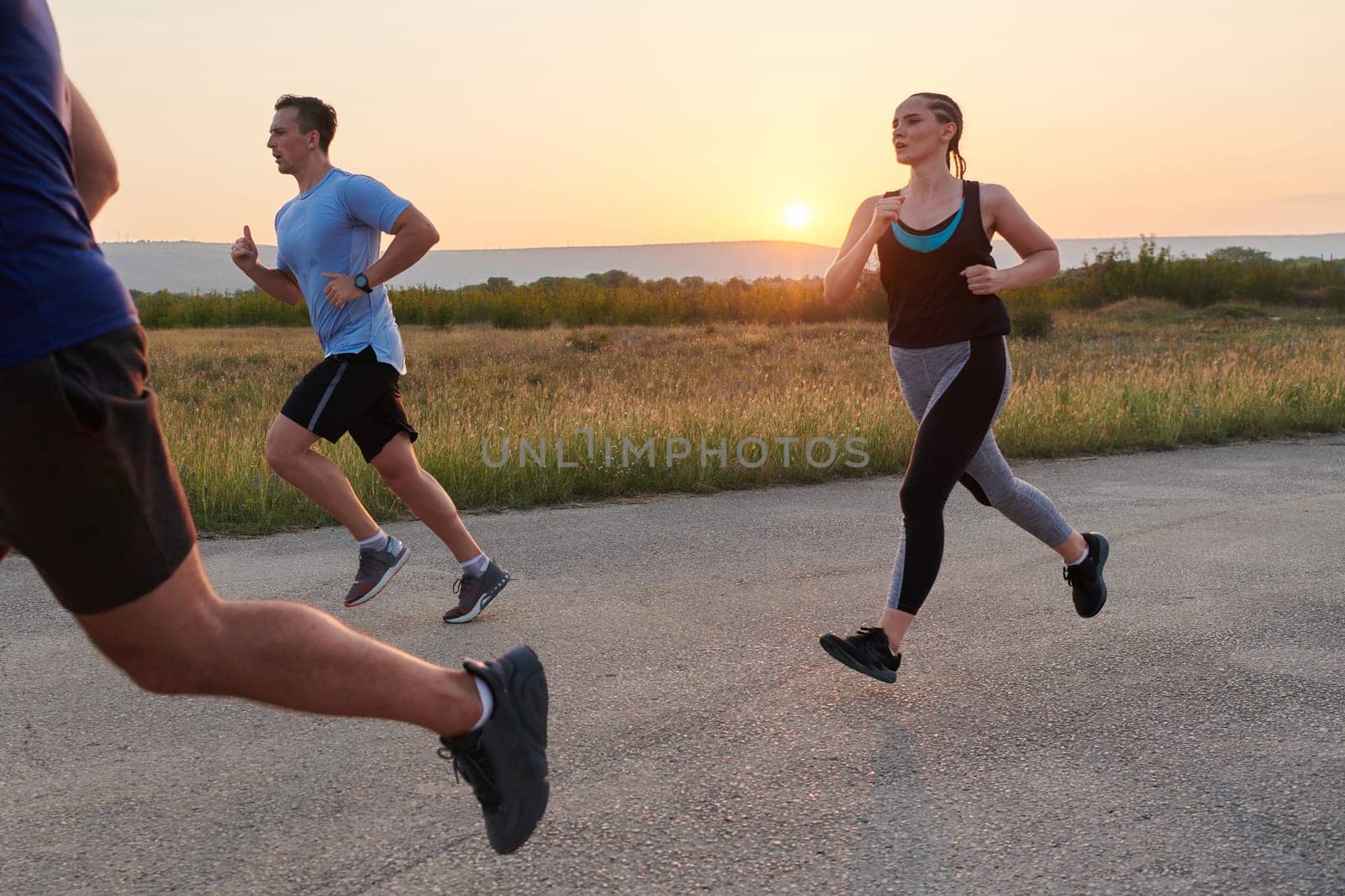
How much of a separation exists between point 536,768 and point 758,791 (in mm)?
773

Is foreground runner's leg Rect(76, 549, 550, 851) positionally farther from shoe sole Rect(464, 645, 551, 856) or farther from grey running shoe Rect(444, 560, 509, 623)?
grey running shoe Rect(444, 560, 509, 623)

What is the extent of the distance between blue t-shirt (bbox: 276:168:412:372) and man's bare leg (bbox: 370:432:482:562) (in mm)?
358

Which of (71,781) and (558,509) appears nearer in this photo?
(71,781)

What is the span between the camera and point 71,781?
3.28 m

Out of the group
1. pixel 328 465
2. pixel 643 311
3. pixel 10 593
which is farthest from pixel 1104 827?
pixel 643 311

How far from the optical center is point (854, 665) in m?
3.94

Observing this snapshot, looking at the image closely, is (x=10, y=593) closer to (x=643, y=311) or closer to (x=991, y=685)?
(x=991, y=685)

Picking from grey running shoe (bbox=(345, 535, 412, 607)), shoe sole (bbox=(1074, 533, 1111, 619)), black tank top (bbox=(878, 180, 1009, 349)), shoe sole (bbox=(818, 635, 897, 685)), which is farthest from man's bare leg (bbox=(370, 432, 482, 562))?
shoe sole (bbox=(1074, 533, 1111, 619))

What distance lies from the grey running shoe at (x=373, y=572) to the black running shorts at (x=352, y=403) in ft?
1.33

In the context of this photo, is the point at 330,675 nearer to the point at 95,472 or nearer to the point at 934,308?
the point at 95,472

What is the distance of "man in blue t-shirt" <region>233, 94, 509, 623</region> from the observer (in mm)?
4941

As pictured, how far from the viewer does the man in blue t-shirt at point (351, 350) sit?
4.94 m

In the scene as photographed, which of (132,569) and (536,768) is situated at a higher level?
(132,569)

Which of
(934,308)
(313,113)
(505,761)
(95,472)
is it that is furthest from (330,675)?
(313,113)
